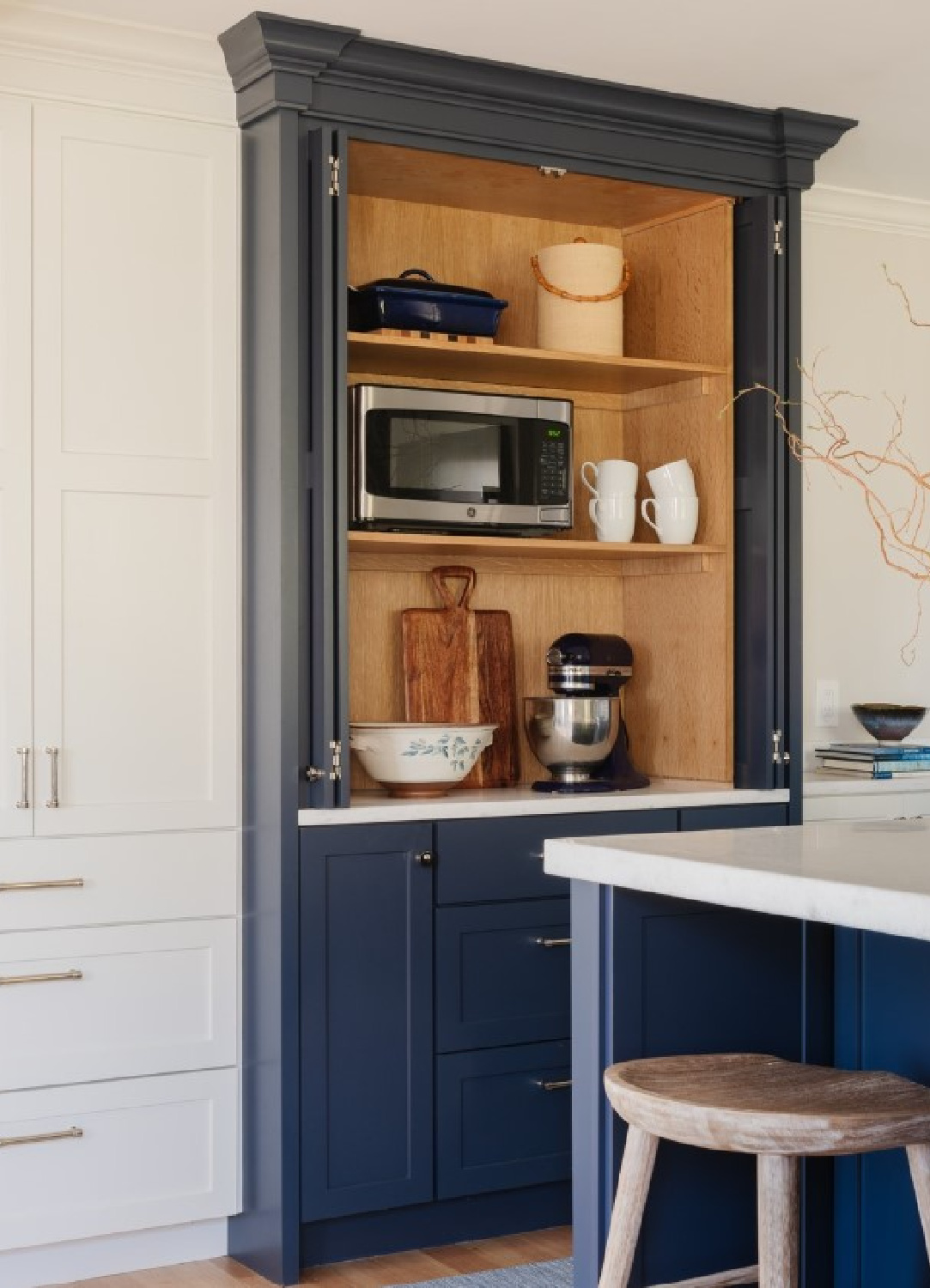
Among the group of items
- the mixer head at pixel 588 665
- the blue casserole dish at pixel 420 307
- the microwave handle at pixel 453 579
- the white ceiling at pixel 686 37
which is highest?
the white ceiling at pixel 686 37

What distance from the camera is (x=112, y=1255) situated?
3273 mm

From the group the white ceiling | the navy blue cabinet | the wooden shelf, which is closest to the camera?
the white ceiling

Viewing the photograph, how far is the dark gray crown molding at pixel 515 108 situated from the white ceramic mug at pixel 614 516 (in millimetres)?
712

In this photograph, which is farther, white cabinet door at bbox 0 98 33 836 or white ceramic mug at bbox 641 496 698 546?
white ceramic mug at bbox 641 496 698 546

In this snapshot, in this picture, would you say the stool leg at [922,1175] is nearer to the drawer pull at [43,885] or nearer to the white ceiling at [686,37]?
the drawer pull at [43,885]

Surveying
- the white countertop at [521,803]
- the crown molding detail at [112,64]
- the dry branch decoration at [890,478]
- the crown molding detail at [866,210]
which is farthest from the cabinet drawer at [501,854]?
the crown molding detail at [866,210]

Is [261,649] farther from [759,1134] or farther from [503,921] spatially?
[759,1134]

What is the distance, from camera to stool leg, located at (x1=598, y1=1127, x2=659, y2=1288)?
2.16 meters

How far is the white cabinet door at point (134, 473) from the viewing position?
321 cm

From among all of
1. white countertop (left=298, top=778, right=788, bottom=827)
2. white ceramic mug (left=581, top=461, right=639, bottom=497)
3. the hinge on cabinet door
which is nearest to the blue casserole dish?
white ceramic mug (left=581, top=461, right=639, bottom=497)

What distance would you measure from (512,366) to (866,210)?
1.27m

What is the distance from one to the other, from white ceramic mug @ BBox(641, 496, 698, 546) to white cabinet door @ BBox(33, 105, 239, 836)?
999 millimetres

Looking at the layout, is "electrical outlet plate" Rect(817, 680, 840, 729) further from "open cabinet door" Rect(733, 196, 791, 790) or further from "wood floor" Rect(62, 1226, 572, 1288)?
"wood floor" Rect(62, 1226, 572, 1288)

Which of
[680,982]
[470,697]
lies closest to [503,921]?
[470,697]
